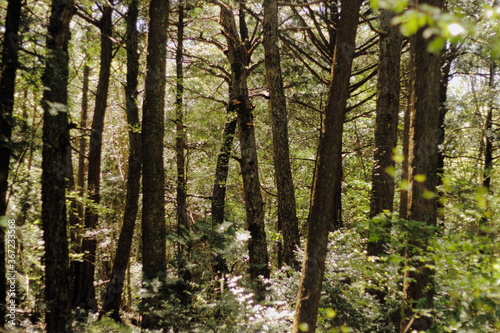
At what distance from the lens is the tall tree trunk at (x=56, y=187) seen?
4.87 m

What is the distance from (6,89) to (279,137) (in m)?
5.60

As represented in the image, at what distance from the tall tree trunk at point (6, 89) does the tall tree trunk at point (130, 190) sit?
2.88 m

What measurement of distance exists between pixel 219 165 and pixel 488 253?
27.5ft

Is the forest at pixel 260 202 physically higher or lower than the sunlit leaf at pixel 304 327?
higher

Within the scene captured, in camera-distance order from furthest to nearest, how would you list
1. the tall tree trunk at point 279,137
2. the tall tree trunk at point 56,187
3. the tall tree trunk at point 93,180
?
the tall tree trunk at point 93,180 → the tall tree trunk at point 279,137 → the tall tree trunk at point 56,187

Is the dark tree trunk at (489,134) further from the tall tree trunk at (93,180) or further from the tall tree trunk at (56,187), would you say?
the tall tree trunk at (93,180)

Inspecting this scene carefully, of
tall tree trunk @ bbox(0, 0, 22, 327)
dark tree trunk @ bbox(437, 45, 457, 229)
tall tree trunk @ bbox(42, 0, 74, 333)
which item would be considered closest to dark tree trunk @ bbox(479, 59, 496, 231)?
dark tree trunk @ bbox(437, 45, 457, 229)

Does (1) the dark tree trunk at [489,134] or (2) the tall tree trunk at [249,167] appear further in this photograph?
(1) the dark tree trunk at [489,134]

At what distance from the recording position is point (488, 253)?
350cm

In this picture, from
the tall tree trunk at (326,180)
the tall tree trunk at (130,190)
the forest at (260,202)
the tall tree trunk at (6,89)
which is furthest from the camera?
the tall tree trunk at (130,190)

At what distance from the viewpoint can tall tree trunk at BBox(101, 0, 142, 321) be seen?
26.6 ft

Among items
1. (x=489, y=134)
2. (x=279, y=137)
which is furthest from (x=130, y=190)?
(x=489, y=134)

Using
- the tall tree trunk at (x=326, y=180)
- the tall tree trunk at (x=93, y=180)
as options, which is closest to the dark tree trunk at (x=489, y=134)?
the tall tree trunk at (x=326, y=180)

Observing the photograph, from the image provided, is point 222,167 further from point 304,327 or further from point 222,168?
point 304,327
